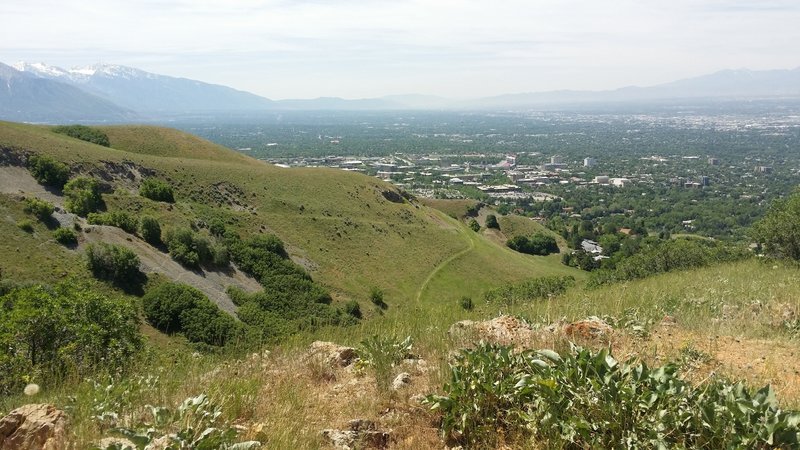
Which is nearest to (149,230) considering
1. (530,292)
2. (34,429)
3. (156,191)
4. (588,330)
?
(156,191)

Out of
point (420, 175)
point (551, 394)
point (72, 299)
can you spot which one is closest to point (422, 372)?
point (551, 394)

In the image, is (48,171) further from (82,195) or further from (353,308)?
(353,308)

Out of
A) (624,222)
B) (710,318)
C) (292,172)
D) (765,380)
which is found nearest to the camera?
(765,380)

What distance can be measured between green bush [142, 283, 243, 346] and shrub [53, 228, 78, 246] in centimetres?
860

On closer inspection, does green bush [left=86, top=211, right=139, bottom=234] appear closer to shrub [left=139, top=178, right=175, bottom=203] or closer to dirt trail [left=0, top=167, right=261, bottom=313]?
dirt trail [left=0, top=167, right=261, bottom=313]

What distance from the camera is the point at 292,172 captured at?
72562 millimetres

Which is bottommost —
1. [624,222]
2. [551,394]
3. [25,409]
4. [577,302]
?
[624,222]

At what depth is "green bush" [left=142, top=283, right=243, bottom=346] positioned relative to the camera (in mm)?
31203

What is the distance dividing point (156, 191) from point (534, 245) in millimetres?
54100

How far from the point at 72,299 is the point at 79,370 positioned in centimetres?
1723

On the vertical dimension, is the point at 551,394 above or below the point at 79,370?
above

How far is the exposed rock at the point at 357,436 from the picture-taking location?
4008mm

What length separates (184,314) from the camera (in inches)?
1278

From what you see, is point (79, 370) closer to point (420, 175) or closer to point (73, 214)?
point (73, 214)
